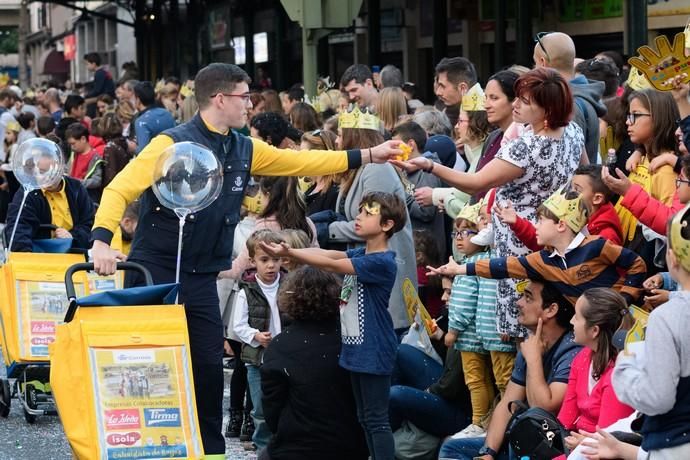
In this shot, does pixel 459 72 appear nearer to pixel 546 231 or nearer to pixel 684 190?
pixel 546 231

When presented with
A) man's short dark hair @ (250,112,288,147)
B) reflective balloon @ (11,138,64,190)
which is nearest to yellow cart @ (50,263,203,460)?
reflective balloon @ (11,138,64,190)

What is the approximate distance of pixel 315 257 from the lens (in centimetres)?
664

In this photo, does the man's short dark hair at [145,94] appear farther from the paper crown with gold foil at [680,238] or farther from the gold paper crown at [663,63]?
the paper crown with gold foil at [680,238]

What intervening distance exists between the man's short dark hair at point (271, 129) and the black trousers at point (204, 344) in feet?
11.3

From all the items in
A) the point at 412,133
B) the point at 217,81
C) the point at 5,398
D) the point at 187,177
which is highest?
the point at 217,81

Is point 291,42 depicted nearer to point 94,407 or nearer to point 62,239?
point 62,239

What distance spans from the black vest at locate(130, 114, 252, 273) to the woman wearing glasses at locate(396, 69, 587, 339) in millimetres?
848

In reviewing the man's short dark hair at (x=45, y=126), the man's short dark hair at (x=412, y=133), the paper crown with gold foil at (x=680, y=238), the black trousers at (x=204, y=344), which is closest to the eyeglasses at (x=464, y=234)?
the man's short dark hair at (x=412, y=133)

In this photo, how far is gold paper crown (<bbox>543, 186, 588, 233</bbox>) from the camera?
6344mm

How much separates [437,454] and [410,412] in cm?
28

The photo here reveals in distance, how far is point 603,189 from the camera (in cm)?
664

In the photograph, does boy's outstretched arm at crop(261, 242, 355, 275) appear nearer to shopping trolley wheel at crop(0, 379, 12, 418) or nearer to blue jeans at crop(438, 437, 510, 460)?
blue jeans at crop(438, 437, 510, 460)

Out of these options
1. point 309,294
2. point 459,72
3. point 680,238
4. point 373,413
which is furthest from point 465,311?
point 680,238

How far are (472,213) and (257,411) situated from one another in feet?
5.38
